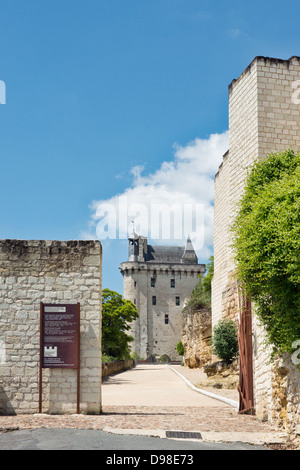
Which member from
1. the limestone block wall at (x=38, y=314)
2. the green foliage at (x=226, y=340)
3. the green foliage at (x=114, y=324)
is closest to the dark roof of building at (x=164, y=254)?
the green foliage at (x=114, y=324)

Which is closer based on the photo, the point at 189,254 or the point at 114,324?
the point at 114,324

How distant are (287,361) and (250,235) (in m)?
2.38

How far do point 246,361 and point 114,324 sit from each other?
27045mm

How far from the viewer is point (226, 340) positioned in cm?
1936

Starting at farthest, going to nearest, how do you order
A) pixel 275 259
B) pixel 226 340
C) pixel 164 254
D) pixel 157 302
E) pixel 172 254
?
pixel 172 254
pixel 164 254
pixel 157 302
pixel 226 340
pixel 275 259

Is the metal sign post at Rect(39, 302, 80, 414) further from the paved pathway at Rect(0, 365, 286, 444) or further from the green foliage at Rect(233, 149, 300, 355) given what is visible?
the green foliage at Rect(233, 149, 300, 355)

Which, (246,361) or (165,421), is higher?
(246,361)

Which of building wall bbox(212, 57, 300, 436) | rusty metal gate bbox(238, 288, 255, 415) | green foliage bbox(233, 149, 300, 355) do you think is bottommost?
rusty metal gate bbox(238, 288, 255, 415)

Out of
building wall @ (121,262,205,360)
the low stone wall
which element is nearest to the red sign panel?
the low stone wall

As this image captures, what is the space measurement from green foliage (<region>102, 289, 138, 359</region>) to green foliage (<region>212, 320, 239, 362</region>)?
18067 mm

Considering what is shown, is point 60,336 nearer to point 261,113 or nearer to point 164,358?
point 261,113

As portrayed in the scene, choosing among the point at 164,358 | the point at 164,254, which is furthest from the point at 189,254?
the point at 164,358

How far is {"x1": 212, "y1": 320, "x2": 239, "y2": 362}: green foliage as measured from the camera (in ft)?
63.5
